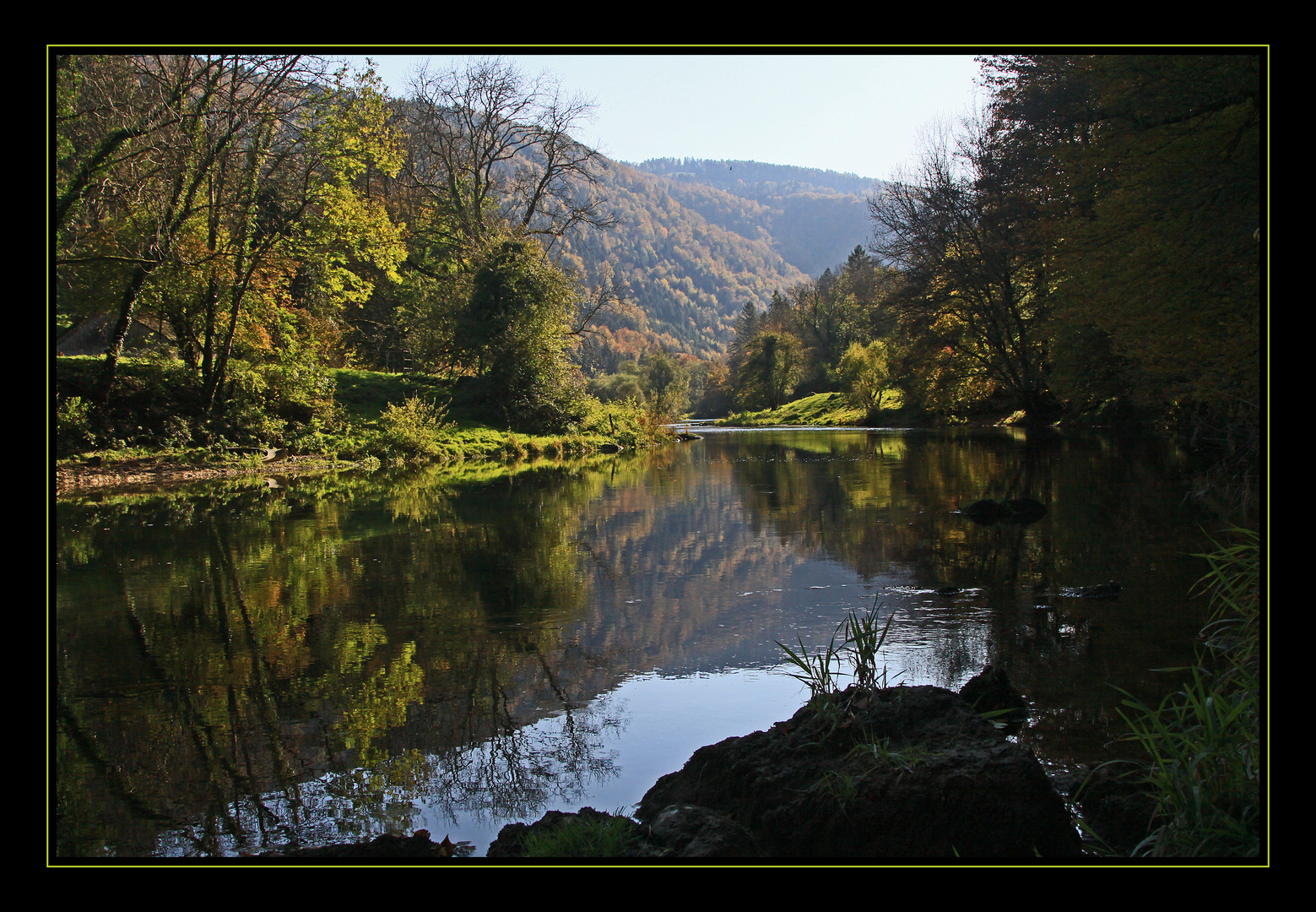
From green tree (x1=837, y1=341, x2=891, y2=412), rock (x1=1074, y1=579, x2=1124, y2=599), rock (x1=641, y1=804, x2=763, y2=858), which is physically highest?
green tree (x1=837, y1=341, x2=891, y2=412)

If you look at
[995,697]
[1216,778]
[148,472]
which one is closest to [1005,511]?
[995,697]

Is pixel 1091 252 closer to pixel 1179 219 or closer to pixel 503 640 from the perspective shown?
pixel 1179 219

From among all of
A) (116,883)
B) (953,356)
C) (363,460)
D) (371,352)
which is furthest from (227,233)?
(953,356)

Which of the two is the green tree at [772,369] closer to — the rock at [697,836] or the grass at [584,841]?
the rock at [697,836]

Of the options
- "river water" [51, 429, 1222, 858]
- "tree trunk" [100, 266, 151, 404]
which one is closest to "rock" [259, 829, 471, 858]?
"river water" [51, 429, 1222, 858]

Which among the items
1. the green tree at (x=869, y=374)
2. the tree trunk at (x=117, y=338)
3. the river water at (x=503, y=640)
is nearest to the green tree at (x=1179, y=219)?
the river water at (x=503, y=640)

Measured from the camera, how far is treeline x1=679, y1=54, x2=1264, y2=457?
446 inches

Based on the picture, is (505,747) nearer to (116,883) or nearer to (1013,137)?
(116,883)

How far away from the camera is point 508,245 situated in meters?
33.1

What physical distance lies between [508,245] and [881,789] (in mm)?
31749

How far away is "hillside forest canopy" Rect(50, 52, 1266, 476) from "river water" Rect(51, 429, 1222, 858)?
6.90ft

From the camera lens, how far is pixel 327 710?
5.31 m

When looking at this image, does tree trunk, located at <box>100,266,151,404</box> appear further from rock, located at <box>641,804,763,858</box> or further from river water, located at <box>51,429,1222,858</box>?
rock, located at <box>641,804,763,858</box>

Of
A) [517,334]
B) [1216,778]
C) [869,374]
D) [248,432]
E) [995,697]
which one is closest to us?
[1216,778]
